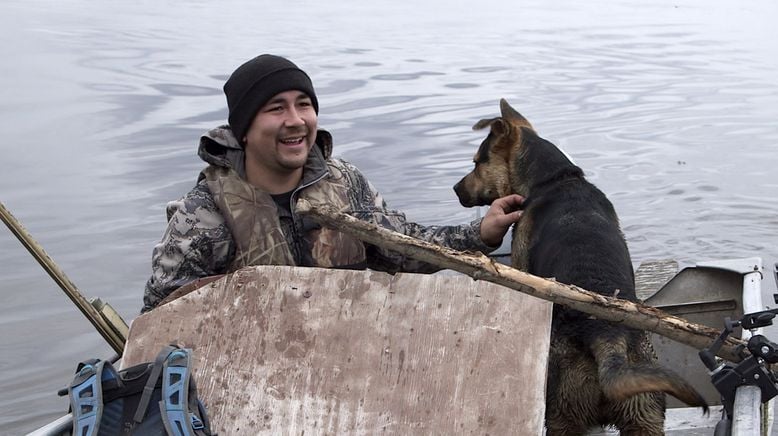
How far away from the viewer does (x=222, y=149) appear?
4.96m

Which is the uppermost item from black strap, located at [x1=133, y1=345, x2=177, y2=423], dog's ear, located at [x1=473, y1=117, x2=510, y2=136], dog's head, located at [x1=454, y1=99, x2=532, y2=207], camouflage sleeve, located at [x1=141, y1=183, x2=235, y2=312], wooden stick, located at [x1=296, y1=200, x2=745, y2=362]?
dog's ear, located at [x1=473, y1=117, x2=510, y2=136]

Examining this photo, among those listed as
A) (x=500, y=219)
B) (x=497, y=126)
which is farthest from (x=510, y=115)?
(x=500, y=219)

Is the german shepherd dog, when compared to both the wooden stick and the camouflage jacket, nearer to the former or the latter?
the wooden stick

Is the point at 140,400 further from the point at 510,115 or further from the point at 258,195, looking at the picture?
the point at 510,115

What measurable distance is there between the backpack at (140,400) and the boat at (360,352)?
163 mm

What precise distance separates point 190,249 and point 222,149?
0.58 m

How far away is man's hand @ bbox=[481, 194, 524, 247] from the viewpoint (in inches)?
205

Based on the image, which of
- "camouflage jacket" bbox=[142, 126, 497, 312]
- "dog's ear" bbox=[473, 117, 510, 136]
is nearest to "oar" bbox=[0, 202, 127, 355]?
"camouflage jacket" bbox=[142, 126, 497, 312]

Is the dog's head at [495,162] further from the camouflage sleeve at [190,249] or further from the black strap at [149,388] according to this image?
the black strap at [149,388]

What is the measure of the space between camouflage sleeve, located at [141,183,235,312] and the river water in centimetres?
291

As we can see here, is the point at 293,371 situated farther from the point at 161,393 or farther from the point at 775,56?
the point at 775,56

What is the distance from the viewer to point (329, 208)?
4.17m

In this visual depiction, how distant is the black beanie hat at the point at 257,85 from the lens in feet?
15.6

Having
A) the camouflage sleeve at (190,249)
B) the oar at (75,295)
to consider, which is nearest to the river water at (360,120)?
the oar at (75,295)
